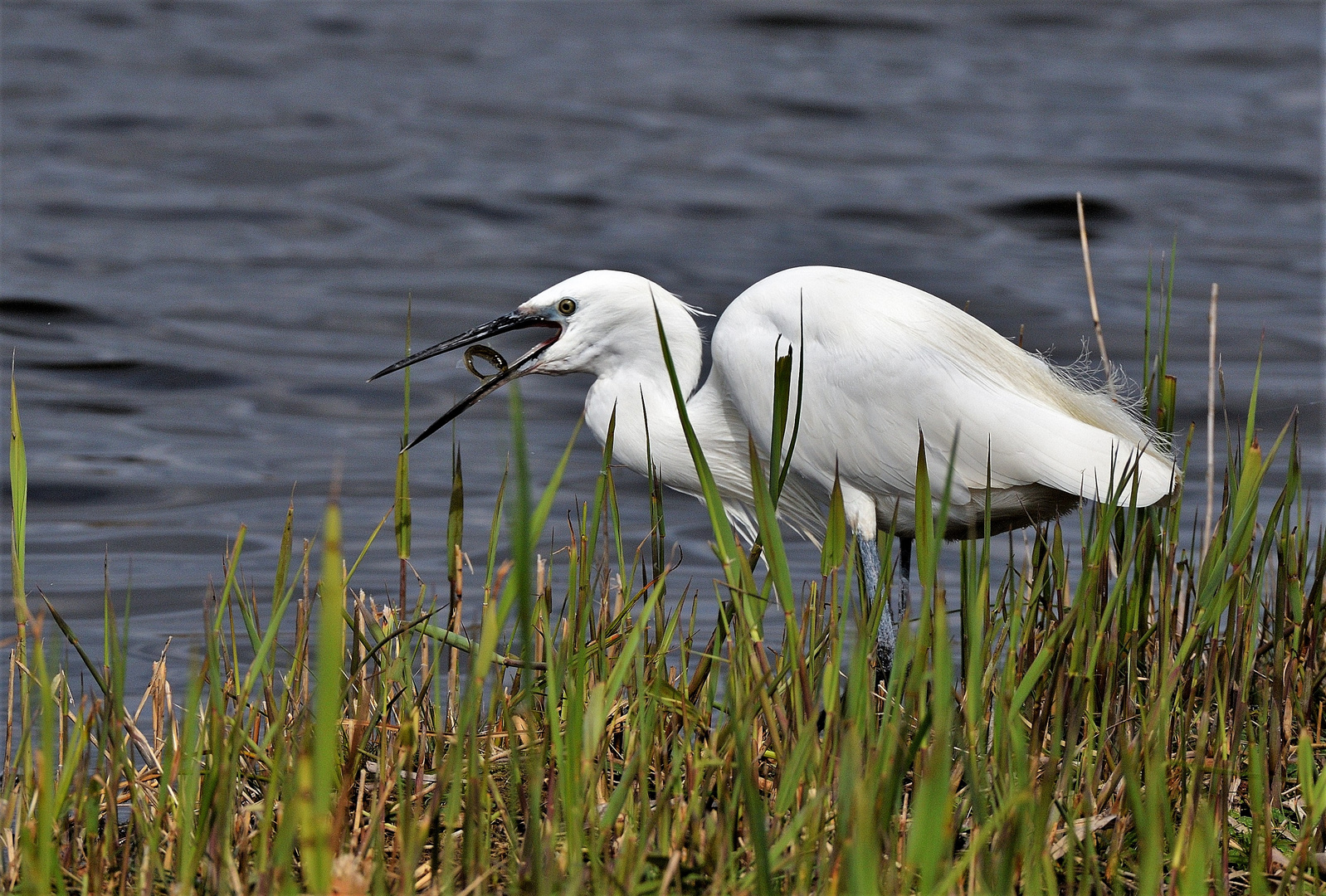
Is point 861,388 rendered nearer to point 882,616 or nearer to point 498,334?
point 882,616

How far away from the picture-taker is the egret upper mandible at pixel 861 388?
3.41m

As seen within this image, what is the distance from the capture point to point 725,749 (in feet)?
7.46

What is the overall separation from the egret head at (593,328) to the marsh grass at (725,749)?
0.83m

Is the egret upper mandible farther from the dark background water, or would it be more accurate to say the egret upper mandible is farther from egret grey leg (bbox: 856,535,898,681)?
the dark background water

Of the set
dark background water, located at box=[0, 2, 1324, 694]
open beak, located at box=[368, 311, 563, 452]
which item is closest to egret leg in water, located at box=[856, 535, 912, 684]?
open beak, located at box=[368, 311, 563, 452]

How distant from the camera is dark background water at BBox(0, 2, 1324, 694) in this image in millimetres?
6504

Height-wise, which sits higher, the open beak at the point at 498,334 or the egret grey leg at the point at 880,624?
the open beak at the point at 498,334

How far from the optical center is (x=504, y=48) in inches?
632

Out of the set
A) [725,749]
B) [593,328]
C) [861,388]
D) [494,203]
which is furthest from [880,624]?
[494,203]

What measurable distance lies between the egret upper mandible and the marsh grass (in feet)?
1.85

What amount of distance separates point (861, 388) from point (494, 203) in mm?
7968

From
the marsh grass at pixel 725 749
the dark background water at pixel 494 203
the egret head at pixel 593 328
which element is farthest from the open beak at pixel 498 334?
the dark background water at pixel 494 203

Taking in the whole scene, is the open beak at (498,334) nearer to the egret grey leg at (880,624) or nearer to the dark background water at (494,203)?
the egret grey leg at (880,624)

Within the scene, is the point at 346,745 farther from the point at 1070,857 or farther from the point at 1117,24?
the point at 1117,24
